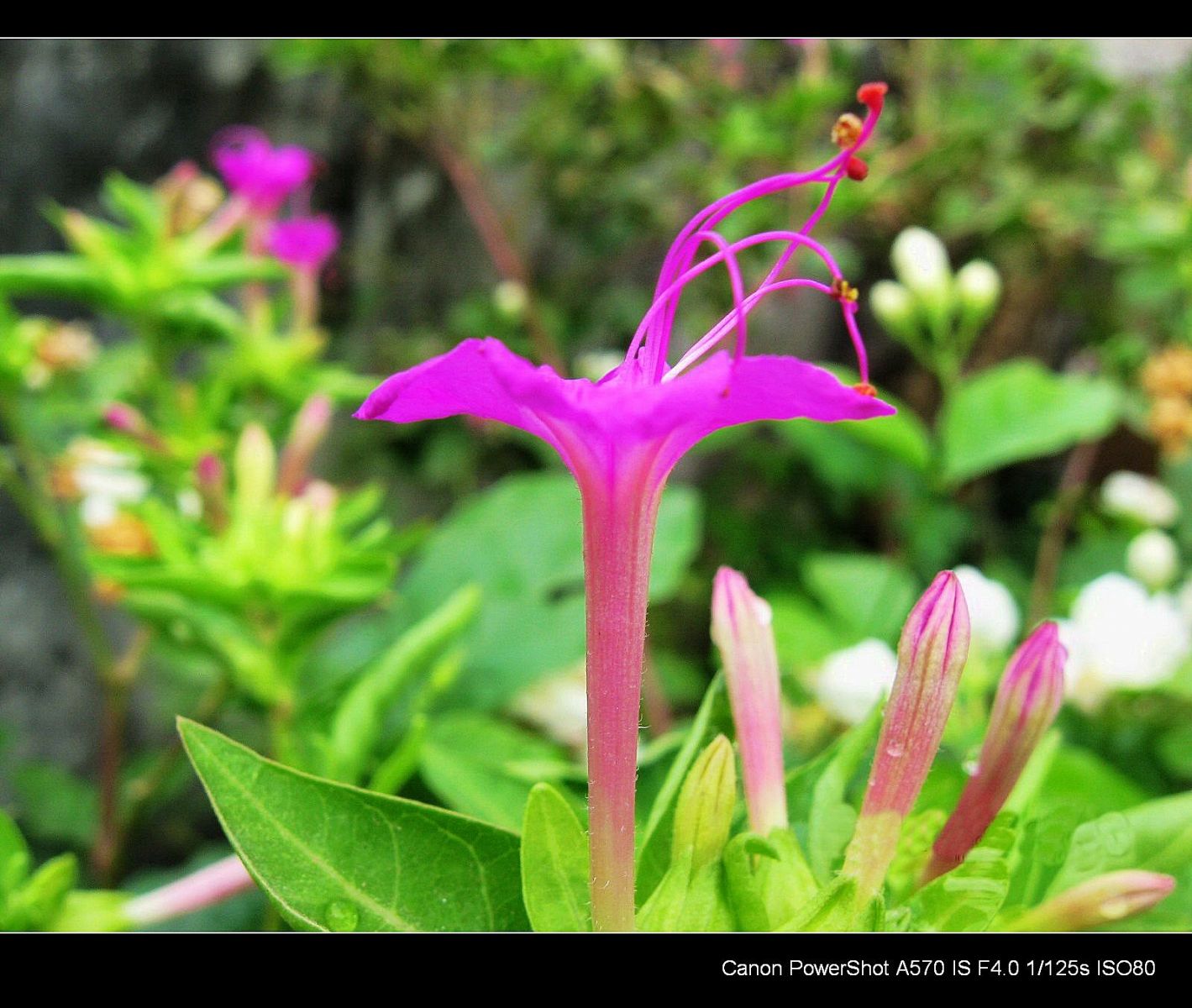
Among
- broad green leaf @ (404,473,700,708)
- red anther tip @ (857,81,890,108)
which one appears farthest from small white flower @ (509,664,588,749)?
red anther tip @ (857,81,890,108)

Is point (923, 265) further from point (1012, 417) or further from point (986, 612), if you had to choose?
point (986, 612)

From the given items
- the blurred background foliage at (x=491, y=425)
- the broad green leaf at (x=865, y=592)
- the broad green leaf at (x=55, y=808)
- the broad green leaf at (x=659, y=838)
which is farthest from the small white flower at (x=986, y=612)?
the broad green leaf at (x=55, y=808)

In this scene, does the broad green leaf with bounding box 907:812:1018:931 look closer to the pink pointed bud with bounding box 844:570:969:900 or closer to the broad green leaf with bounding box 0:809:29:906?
the pink pointed bud with bounding box 844:570:969:900

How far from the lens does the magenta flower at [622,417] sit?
0.92 feet

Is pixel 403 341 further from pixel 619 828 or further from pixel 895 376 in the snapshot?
pixel 619 828

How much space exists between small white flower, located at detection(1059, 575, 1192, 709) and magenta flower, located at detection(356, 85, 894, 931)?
16.4 inches

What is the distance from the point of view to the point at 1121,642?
0.67 meters

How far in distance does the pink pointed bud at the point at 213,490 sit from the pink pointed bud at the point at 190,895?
270 mm

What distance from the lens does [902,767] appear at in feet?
1.19

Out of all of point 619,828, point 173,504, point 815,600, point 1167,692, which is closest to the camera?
point 619,828

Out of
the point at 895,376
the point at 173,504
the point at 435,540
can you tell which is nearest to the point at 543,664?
the point at 435,540

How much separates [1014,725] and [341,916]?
25cm

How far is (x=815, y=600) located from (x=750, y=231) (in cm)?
62

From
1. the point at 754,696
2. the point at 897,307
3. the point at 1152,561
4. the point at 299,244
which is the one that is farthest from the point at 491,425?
the point at 754,696
